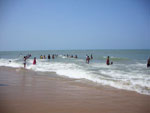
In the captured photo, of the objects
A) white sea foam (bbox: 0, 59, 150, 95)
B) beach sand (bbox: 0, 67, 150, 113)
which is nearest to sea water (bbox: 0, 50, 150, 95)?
white sea foam (bbox: 0, 59, 150, 95)

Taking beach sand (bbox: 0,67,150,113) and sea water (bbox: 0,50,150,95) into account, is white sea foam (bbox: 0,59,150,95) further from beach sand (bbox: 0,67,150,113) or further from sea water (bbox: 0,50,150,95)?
beach sand (bbox: 0,67,150,113)

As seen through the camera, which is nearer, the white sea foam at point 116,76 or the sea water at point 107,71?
the white sea foam at point 116,76

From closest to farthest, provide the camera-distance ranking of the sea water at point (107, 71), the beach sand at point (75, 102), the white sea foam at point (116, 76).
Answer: the beach sand at point (75, 102) < the white sea foam at point (116, 76) < the sea water at point (107, 71)

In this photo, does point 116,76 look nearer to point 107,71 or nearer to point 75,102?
point 107,71

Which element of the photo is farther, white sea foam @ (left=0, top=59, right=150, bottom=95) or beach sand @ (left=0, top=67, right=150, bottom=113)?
white sea foam @ (left=0, top=59, right=150, bottom=95)

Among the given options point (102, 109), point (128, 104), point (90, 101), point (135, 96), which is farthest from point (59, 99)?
point (135, 96)

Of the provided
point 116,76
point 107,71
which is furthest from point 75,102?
point 107,71

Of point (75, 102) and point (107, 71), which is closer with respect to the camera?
point (75, 102)

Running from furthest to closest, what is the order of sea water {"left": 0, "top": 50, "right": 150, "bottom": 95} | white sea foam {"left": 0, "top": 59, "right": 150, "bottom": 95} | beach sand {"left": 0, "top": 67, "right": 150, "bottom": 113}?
sea water {"left": 0, "top": 50, "right": 150, "bottom": 95} < white sea foam {"left": 0, "top": 59, "right": 150, "bottom": 95} < beach sand {"left": 0, "top": 67, "right": 150, "bottom": 113}

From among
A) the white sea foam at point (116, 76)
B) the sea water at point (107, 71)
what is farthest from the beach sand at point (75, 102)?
the sea water at point (107, 71)

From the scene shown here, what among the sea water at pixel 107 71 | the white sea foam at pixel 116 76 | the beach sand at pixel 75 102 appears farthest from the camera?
the sea water at pixel 107 71

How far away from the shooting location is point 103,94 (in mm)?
6609

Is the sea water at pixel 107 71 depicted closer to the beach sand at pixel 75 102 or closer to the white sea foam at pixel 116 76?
the white sea foam at pixel 116 76

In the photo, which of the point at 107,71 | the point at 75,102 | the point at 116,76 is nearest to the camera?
the point at 75,102
